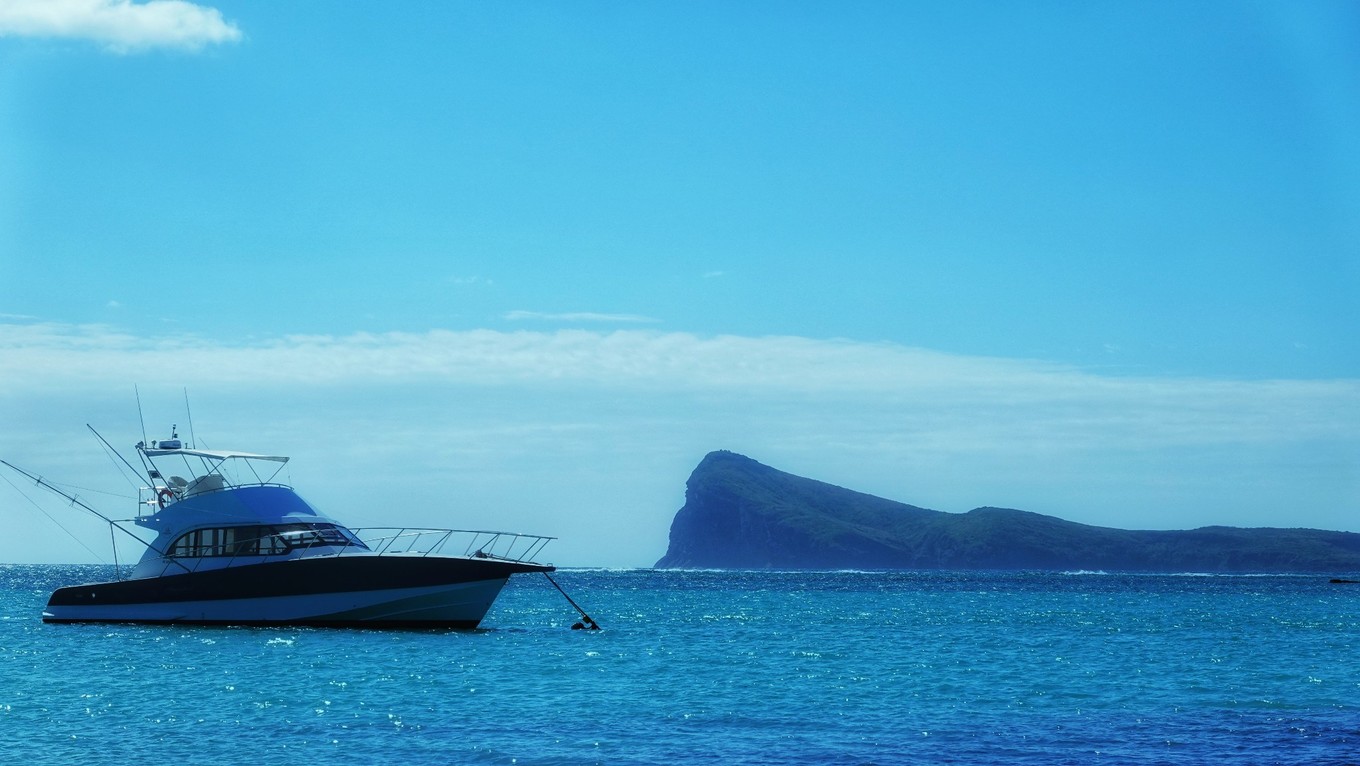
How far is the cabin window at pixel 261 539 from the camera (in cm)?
4244

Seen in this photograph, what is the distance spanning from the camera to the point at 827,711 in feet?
88.9

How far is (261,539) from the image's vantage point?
4259 centimetres

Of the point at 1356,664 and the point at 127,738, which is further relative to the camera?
the point at 1356,664

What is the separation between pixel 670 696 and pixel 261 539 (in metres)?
18.5

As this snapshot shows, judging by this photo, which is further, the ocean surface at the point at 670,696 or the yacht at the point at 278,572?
the yacht at the point at 278,572

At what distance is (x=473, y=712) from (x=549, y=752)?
501 centimetres

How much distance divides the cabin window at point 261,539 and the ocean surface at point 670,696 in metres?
2.61

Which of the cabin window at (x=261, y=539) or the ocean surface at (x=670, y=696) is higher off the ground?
the cabin window at (x=261, y=539)

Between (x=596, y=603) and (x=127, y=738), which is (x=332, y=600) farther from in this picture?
(x=596, y=603)

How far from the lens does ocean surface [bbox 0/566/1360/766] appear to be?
22.2m

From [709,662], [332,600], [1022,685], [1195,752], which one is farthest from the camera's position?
[332,600]

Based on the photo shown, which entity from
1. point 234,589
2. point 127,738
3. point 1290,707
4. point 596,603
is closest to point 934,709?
point 1290,707

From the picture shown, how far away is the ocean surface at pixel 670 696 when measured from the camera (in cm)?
2216

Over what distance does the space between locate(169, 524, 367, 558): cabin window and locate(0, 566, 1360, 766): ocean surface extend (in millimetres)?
2606
